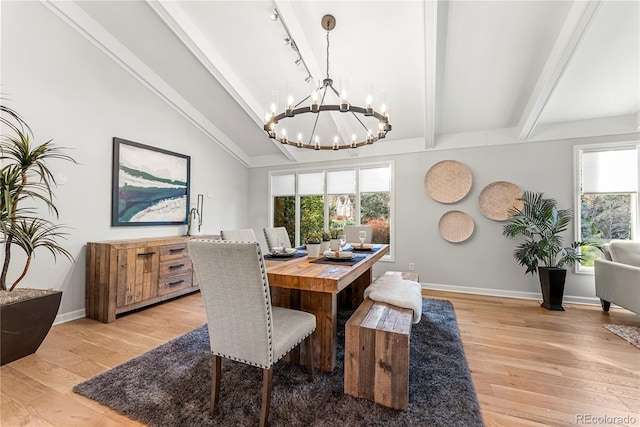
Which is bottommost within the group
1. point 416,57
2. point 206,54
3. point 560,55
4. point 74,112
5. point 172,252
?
point 172,252

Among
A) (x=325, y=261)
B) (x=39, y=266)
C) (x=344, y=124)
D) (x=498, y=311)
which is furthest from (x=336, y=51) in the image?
(x=39, y=266)

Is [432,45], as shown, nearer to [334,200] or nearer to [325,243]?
[325,243]

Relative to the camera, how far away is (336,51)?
3.10m

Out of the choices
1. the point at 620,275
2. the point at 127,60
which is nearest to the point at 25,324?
the point at 127,60

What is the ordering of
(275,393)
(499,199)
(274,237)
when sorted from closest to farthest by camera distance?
(275,393) < (274,237) < (499,199)

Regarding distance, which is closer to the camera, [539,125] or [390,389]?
[390,389]

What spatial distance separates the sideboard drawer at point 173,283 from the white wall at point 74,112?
773 mm

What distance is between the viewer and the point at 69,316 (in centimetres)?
292

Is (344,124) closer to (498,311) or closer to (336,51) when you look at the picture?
(336,51)

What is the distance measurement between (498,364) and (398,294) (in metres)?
0.92

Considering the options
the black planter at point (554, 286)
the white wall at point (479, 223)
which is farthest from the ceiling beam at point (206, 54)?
the black planter at point (554, 286)

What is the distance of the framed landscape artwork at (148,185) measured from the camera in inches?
136

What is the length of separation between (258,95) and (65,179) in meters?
2.60

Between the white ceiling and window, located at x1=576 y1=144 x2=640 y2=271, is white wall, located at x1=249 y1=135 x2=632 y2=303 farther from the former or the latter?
the white ceiling
